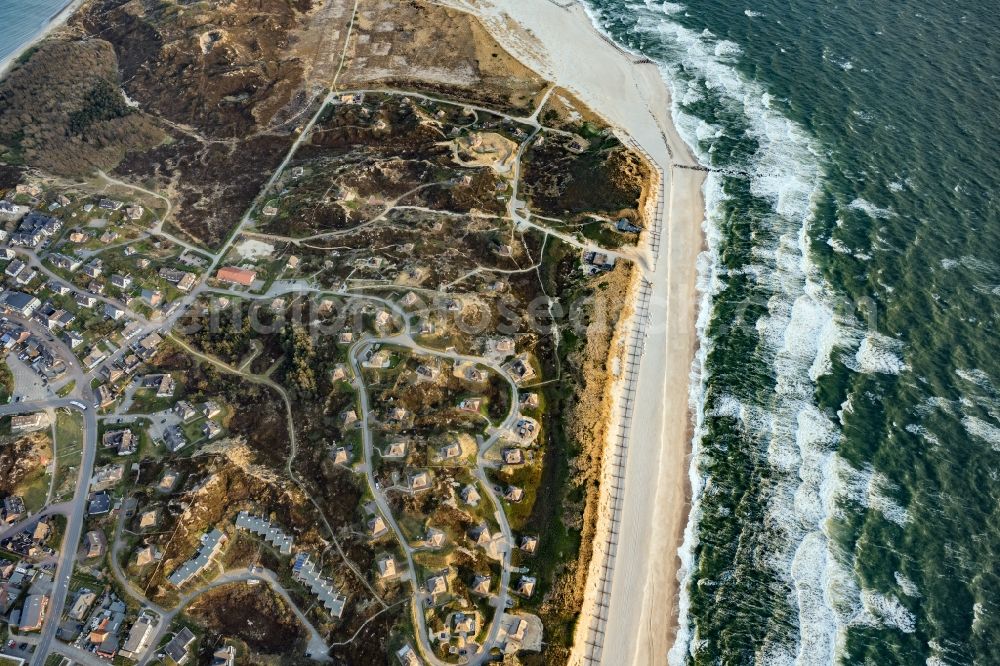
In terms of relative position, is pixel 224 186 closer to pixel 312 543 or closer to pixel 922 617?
pixel 312 543

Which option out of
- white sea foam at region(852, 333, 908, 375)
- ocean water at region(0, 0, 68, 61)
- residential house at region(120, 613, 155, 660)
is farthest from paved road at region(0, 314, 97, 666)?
white sea foam at region(852, 333, 908, 375)

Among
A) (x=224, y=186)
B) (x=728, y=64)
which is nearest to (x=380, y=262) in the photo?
(x=224, y=186)

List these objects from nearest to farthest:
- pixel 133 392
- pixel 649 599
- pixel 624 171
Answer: pixel 649 599
pixel 133 392
pixel 624 171

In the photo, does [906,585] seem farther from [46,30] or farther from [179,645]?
[46,30]

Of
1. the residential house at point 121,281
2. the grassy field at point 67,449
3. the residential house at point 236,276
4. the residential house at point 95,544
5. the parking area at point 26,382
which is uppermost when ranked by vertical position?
the residential house at point 236,276

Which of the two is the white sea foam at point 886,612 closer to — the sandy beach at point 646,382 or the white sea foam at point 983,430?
the sandy beach at point 646,382

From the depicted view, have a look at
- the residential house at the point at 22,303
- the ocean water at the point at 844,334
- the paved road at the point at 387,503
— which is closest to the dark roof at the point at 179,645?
the paved road at the point at 387,503
